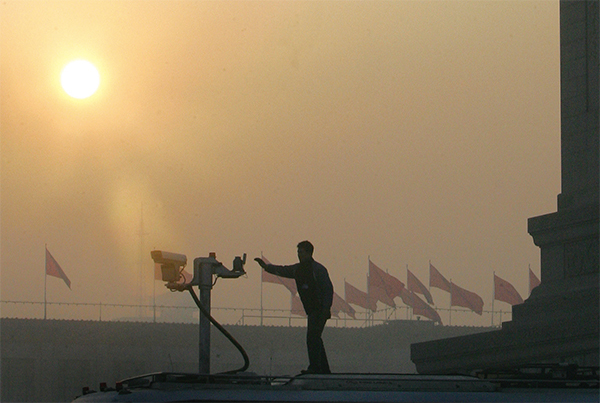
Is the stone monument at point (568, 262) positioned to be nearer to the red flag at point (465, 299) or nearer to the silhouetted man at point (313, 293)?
the silhouetted man at point (313, 293)

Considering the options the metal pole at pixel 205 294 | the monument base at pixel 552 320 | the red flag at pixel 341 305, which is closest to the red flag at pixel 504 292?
the red flag at pixel 341 305

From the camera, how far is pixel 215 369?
100 metres

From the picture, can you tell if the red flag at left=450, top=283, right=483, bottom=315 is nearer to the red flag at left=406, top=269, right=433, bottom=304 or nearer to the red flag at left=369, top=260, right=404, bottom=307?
the red flag at left=406, top=269, right=433, bottom=304

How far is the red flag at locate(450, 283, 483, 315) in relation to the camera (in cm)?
10606

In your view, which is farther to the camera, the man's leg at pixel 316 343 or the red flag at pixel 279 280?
the red flag at pixel 279 280

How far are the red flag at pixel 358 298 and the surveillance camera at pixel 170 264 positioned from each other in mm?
93729

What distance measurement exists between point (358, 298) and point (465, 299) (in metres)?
10.2

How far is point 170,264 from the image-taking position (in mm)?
14750

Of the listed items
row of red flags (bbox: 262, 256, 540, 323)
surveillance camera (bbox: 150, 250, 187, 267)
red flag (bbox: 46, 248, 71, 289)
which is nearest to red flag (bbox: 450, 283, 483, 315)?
row of red flags (bbox: 262, 256, 540, 323)

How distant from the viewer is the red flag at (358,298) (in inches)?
4284

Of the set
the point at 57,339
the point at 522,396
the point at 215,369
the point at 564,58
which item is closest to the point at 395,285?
the point at 215,369

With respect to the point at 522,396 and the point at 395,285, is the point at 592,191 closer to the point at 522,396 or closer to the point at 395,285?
the point at 522,396

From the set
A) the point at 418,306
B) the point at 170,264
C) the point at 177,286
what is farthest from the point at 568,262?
the point at 418,306

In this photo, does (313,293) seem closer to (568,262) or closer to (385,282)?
(568,262)
